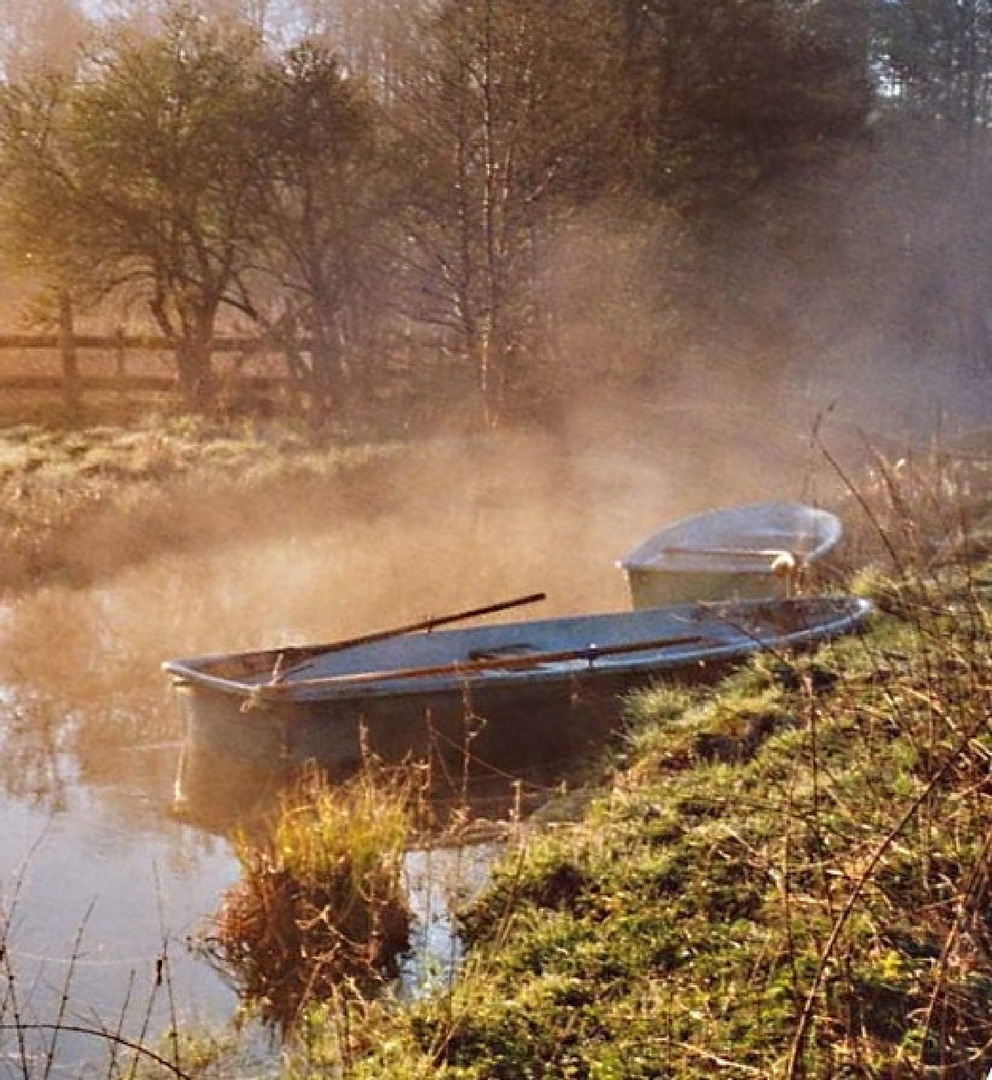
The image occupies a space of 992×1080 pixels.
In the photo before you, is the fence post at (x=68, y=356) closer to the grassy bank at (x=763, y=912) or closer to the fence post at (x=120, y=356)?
the fence post at (x=120, y=356)

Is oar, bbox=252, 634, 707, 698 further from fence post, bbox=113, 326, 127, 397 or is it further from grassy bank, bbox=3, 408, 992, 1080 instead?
fence post, bbox=113, 326, 127, 397

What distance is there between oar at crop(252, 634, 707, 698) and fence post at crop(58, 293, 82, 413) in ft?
46.9

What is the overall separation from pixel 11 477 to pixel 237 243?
5.93 m

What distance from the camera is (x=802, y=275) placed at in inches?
915

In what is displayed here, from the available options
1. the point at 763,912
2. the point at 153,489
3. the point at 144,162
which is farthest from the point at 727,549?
the point at 144,162

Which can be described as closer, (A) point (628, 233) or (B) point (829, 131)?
(A) point (628, 233)

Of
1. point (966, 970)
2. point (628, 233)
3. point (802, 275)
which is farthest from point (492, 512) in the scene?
point (966, 970)

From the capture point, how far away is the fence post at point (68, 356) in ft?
69.1

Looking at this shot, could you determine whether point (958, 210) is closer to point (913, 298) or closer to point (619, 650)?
point (913, 298)

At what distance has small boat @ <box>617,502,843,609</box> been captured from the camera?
9.41 meters

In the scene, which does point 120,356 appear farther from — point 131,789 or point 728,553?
point 131,789

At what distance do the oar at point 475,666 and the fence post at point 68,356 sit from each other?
1430 centimetres

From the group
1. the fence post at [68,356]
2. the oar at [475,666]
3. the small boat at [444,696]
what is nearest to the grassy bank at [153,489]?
the fence post at [68,356]

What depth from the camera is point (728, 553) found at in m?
9.84
